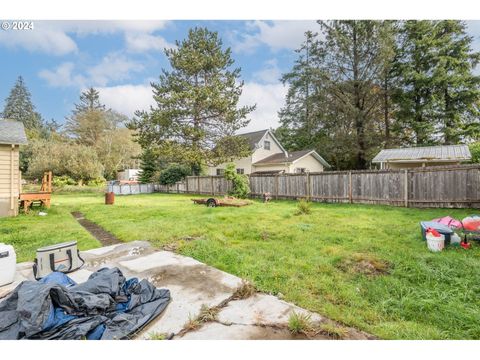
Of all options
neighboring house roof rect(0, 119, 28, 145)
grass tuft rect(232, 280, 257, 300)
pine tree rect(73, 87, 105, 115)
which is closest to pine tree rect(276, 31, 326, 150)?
neighboring house roof rect(0, 119, 28, 145)

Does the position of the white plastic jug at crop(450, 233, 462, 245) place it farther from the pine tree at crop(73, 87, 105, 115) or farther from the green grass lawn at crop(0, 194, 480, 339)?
the pine tree at crop(73, 87, 105, 115)

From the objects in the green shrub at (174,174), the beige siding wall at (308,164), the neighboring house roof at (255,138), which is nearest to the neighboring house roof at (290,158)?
the beige siding wall at (308,164)

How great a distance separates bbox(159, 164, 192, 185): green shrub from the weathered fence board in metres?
7.46

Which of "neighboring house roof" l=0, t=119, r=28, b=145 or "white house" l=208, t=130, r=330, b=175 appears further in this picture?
"white house" l=208, t=130, r=330, b=175

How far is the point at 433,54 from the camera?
15445 millimetres

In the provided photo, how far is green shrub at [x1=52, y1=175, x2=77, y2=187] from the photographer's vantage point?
17922 mm

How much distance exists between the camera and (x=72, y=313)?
6.15ft

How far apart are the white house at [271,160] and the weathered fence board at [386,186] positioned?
5373 mm

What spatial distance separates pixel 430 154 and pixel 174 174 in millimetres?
14923

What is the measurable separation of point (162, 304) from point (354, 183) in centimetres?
809

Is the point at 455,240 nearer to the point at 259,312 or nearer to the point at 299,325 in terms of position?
the point at 299,325

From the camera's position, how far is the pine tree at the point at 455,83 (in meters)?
15.1
